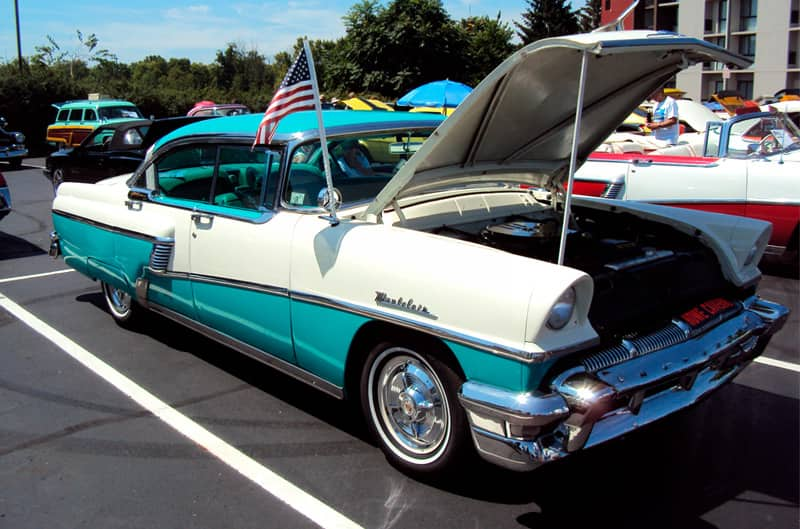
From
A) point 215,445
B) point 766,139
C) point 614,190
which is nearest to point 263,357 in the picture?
point 215,445

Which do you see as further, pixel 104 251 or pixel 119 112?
pixel 119 112

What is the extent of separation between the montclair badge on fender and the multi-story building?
37.2 metres

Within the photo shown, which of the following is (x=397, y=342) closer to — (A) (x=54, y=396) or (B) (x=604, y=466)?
(B) (x=604, y=466)

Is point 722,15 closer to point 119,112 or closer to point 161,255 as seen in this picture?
point 119,112

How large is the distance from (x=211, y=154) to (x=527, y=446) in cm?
287

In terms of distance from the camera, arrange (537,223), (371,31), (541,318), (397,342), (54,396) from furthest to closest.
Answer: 1. (371,31)
2. (54,396)
3. (537,223)
4. (397,342)
5. (541,318)

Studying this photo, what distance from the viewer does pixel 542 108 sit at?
12.1 ft

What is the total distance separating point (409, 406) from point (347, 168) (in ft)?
4.89

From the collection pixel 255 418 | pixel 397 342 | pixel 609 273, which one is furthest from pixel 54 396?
pixel 609 273

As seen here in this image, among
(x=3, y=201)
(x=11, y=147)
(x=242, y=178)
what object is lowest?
(x=3, y=201)

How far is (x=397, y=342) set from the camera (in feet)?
10.6

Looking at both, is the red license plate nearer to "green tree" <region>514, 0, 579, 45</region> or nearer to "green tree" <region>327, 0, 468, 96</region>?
"green tree" <region>327, 0, 468, 96</region>

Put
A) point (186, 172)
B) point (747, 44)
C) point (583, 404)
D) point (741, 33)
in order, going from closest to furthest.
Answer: point (583, 404) → point (186, 172) → point (741, 33) → point (747, 44)

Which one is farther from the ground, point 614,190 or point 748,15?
point 748,15
